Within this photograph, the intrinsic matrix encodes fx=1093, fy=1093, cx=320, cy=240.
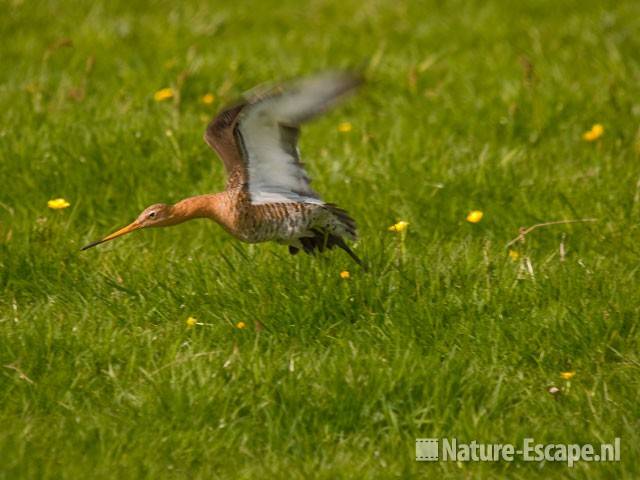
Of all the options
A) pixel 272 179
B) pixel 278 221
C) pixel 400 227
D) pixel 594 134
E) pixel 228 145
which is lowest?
pixel 594 134

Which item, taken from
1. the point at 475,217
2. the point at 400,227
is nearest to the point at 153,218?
the point at 400,227

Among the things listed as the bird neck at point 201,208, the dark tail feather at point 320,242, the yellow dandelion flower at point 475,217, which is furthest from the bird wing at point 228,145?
the yellow dandelion flower at point 475,217

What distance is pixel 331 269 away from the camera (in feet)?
14.2

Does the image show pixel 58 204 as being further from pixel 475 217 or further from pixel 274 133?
pixel 475 217

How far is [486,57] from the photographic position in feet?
22.8

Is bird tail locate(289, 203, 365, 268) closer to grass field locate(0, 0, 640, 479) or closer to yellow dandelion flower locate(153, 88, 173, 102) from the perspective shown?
grass field locate(0, 0, 640, 479)

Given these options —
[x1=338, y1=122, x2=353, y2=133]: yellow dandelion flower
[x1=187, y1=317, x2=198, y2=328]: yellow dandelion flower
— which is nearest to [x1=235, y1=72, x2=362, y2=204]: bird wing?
[x1=187, y1=317, x2=198, y2=328]: yellow dandelion flower

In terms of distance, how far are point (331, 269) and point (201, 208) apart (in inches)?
24.7

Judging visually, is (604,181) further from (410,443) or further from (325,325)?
(410,443)

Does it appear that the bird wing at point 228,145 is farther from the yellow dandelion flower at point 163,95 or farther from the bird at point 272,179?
the yellow dandelion flower at point 163,95

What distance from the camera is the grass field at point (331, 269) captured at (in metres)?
3.58

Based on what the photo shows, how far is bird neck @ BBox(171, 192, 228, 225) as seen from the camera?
450 cm

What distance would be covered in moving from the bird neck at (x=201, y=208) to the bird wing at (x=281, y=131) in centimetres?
13

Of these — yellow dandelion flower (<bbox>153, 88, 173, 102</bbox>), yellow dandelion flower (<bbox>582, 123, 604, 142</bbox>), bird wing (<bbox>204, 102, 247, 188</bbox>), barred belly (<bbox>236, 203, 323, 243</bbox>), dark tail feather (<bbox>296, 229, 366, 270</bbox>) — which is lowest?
yellow dandelion flower (<bbox>582, 123, 604, 142</bbox>)
